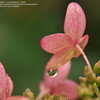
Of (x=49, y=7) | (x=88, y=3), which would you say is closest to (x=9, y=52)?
(x=49, y=7)

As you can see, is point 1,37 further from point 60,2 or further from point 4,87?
point 4,87

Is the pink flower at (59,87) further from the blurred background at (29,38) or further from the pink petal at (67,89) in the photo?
the blurred background at (29,38)

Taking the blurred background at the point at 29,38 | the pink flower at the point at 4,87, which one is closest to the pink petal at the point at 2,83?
the pink flower at the point at 4,87

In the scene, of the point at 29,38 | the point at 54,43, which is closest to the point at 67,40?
the point at 54,43

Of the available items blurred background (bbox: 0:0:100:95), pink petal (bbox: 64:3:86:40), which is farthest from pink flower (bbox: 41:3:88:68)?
blurred background (bbox: 0:0:100:95)

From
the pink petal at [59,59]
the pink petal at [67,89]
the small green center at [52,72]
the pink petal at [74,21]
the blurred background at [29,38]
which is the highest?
the pink petal at [74,21]

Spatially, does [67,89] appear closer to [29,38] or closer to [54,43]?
[54,43]

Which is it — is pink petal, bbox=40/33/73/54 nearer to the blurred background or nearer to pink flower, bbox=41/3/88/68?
pink flower, bbox=41/3/88/68

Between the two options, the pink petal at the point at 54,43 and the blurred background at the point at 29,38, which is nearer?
the pink petal at the point at 54,43
